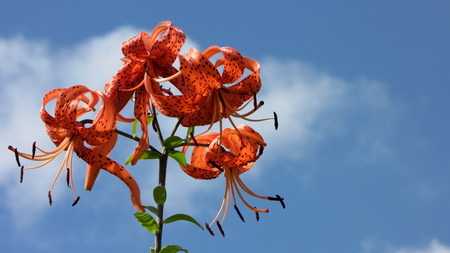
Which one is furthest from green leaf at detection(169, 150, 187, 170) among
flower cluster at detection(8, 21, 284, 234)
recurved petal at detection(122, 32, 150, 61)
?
recurved petal at detection(122, 32, 150, 61)

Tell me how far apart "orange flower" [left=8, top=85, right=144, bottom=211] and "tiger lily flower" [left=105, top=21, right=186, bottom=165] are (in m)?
0.12

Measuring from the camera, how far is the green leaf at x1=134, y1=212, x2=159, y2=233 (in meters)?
2.04

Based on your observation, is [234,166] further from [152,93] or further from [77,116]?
[77,116]

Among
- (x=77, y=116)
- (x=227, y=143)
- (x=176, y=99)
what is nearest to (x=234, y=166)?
(x=227, y=143)

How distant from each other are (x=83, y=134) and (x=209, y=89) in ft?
1.96

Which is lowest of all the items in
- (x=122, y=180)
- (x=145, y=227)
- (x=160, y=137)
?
(x=145, y=227)

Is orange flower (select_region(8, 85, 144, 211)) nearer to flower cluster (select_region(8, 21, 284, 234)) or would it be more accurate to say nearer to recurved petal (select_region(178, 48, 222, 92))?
flower cluster (select_region(8, 21, 284, 234))

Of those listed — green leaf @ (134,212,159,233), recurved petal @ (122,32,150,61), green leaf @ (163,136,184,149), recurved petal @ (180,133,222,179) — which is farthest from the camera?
recurved petal @ (180,133,222,179)

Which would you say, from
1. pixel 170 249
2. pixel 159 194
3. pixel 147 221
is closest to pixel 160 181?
pixel 159 194

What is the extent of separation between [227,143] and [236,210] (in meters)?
0.39

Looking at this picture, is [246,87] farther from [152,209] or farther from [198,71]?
[152,209]

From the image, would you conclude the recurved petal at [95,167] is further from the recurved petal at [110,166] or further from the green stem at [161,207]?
the green stem at [161,207]

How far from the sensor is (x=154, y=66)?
2.35 metres

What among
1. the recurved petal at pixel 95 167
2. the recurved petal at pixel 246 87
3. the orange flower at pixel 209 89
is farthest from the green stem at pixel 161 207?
the recurved petal at pixel 246 87
